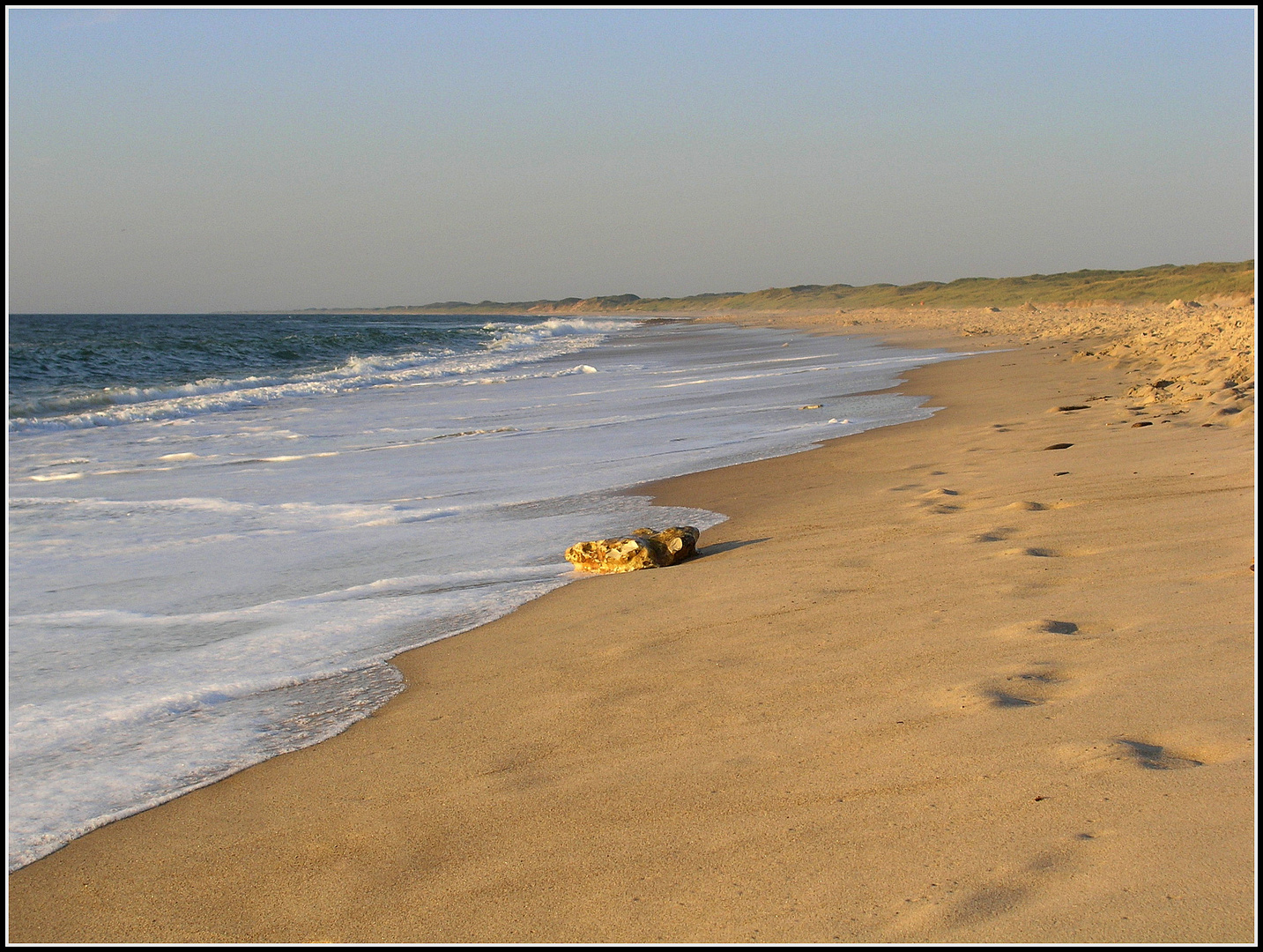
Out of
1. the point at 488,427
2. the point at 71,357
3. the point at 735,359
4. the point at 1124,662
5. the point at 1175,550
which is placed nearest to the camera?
the point at 1124,662

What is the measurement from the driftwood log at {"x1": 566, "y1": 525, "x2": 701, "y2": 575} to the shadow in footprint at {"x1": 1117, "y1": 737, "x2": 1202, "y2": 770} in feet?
8.05

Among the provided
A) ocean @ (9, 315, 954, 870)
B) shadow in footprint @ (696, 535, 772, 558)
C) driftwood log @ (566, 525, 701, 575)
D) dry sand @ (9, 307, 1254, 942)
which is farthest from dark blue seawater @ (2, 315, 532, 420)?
dry sand @ (9, 307, 1254, 942)

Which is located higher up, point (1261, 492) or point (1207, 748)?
→ point (1261, 492)

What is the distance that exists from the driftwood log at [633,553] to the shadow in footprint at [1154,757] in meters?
2.45

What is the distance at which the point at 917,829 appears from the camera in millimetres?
2021

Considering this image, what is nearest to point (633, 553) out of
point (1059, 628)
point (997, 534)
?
point (997, 534)

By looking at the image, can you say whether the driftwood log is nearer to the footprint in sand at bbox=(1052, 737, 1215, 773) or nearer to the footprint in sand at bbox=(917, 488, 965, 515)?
the footprint in sand at bbox=(917, 488, 965, 515)

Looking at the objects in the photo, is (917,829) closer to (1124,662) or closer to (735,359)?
(1124,662)

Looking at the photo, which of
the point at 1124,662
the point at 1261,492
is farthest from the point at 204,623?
the point at 1261,492

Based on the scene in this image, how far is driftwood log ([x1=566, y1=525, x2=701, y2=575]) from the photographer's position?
177 inches

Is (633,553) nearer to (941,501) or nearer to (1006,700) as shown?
(941,501)

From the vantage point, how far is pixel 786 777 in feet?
7.62

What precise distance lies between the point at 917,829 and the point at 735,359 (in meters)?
20.3

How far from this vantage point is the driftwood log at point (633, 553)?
177 inches
